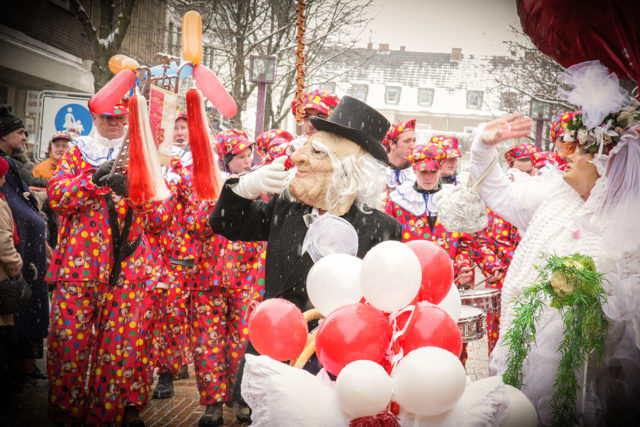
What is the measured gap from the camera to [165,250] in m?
4.87

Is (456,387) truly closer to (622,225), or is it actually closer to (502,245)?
(622,225)

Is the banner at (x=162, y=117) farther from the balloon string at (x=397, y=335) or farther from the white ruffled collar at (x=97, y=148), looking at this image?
the balloon string at (x=397, y=335)

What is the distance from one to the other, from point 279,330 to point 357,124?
1307 millimetres

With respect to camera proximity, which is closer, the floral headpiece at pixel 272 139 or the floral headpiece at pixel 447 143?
the floral headpiece at pixel 447 143

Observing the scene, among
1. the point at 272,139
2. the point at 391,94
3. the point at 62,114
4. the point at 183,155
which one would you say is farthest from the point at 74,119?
the point at 391,94

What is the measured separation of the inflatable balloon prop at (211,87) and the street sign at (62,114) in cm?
536

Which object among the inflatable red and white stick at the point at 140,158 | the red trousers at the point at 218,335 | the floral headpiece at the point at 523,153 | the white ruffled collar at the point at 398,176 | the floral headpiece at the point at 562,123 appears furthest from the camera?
the floral headpiece at the point at 523,153

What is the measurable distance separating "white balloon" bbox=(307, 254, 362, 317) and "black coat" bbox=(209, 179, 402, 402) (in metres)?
0.69

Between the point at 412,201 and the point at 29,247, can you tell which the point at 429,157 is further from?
the point at 29,247

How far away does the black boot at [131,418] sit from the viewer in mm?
4406

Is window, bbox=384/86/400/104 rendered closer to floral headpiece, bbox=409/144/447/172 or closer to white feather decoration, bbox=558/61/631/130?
floral headpiece, bbox=409/144/447/172

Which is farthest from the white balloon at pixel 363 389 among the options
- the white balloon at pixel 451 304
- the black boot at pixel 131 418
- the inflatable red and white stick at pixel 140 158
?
the black boot at pixel 131 418

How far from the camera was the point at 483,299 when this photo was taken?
14.1 feet

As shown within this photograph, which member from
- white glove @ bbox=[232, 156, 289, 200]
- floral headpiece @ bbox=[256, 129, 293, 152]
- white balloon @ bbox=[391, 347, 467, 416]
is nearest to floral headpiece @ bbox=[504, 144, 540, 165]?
floral headpiece @ bbox=[256, 129, 293, 152]
